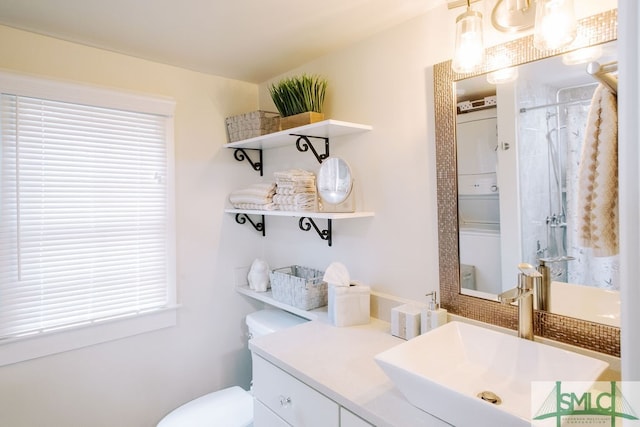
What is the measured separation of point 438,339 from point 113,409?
1590mm

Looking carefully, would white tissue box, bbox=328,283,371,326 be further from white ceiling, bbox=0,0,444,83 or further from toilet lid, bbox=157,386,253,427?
white ceiling, bbox=0,0,444,83

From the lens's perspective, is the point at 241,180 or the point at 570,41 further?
the point at 241,180

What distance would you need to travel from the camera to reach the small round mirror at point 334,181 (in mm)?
1640

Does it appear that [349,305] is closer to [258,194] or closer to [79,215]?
[258,194]

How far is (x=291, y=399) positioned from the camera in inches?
47.3

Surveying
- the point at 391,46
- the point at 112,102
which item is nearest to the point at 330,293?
the point at 391,46

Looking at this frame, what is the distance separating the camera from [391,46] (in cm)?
153

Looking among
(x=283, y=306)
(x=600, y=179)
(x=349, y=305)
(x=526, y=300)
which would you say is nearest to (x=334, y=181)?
(x=349, y=305)

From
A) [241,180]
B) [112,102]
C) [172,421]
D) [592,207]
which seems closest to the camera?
[592,207]

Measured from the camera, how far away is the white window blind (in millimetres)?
1504

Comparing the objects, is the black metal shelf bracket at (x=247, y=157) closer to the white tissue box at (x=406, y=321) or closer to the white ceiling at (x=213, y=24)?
the white ceiling at (x=213, y=24)

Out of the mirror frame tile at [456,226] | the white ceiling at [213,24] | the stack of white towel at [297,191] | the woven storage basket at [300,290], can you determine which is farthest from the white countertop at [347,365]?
the white ceiling at [213,24]

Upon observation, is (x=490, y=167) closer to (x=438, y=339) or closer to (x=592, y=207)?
(x=592, y=207)

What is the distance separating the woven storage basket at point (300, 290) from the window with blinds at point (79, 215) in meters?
0.57
